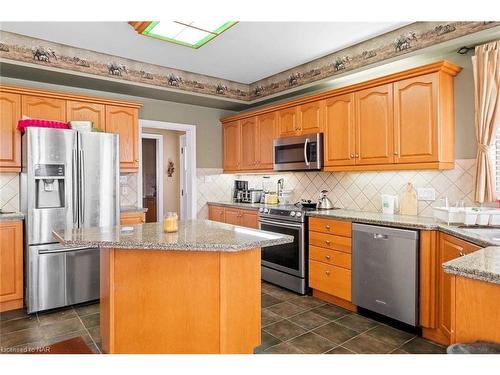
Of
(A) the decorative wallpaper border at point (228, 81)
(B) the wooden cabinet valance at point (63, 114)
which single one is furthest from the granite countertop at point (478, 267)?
(B) the wooden cabinet valance at point (63, 114)

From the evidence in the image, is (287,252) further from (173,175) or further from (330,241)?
(173,175)

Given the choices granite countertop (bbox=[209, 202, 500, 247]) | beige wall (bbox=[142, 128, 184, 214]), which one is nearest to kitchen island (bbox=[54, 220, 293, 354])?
granite countertop (bbox=[209, 202, 500, 247])

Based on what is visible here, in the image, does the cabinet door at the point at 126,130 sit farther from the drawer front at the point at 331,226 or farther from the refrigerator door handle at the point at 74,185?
the drawer front at the point at 331,226

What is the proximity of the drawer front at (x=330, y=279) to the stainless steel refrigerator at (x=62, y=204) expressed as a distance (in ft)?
7.32

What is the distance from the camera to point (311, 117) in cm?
404

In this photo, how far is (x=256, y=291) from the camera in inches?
85.1

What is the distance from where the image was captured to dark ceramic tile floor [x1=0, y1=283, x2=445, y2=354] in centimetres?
254

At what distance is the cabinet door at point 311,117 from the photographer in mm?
3918

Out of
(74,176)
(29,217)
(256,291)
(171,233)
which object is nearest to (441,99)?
(256,291)

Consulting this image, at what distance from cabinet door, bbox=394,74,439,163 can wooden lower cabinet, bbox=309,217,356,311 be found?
876 millimetres

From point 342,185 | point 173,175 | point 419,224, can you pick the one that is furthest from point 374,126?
point 173,175

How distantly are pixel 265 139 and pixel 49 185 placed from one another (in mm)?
2672

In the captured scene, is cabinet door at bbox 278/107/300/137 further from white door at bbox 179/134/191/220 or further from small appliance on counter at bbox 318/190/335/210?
white door at bbox 179/134/191/220
